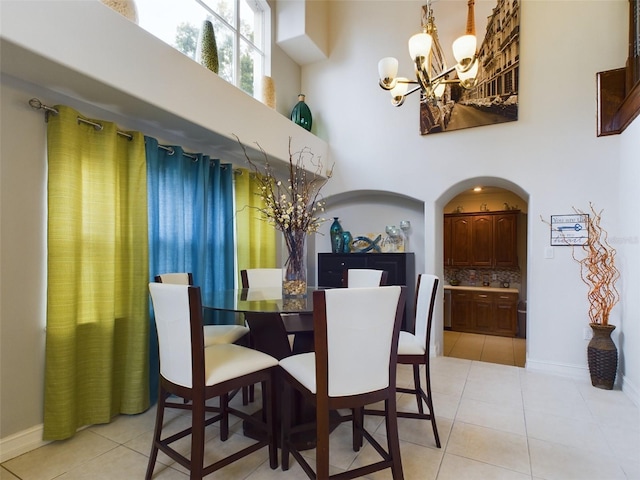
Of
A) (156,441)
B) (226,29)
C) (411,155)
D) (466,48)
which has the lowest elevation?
(156,441)

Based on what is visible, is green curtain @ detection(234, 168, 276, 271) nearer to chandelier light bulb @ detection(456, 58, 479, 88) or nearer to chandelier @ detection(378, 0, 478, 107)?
chandelier @ detection(378, 0, 478, 107)

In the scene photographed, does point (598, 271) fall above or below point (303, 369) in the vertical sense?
above

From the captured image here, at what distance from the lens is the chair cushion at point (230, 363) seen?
1.62 metres

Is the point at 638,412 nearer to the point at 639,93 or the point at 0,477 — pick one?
the point at 639,93

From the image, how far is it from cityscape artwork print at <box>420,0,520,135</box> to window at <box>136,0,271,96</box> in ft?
6.57

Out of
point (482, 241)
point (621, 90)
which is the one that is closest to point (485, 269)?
point (482, 241)

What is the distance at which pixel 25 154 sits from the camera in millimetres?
1977

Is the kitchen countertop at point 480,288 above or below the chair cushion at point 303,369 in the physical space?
below

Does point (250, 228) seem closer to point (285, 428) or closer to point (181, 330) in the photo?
point (181, 330)

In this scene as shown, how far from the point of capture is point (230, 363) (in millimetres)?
1713

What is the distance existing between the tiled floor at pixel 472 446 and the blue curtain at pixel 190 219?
678mm

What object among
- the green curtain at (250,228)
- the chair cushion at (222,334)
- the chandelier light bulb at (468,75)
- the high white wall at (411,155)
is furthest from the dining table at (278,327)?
the chandelier light bulb at (468,75)

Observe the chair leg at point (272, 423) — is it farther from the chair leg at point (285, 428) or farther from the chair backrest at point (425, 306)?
the chair backrest at point (425, 306)

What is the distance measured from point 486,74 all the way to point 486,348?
11.5ft
